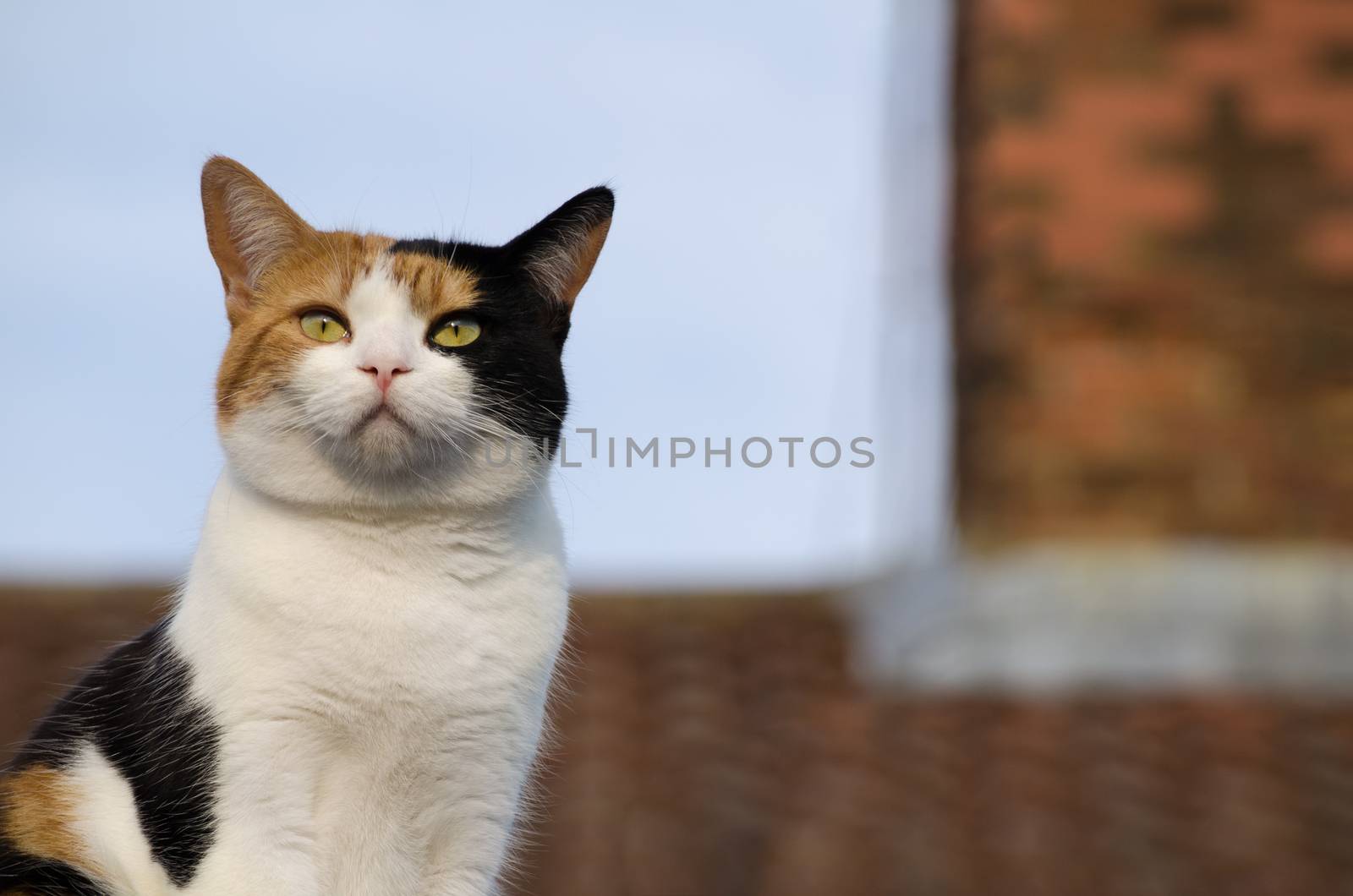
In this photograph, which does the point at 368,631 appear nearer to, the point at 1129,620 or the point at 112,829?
the point at 112,829

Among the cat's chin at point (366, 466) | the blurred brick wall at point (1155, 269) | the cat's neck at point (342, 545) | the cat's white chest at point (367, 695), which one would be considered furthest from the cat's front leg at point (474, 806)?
the blurred brick wall at point (1155, 269)

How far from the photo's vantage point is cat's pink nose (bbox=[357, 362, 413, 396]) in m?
2.12

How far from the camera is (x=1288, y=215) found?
21.5 ft

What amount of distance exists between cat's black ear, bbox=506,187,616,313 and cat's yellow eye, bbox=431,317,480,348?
0.14m

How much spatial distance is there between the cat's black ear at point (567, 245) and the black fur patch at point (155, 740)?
0.80 m

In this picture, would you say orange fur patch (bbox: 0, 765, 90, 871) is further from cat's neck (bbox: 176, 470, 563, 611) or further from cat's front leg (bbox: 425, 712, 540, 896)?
cat's front leg (bbox: 425, 712, 540, 896)

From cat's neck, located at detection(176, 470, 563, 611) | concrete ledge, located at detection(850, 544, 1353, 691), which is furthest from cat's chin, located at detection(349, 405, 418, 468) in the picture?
concrete ledge, located at detection(850, 544, 1353, 691)

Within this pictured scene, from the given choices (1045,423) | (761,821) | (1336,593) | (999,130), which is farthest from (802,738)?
(999,130)

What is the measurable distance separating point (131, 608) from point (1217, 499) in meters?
4.72

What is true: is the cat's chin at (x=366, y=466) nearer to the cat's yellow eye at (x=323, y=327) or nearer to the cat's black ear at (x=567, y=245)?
the cat's yellow eye at (x=323, y=327)

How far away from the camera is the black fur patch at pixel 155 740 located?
1977 mm

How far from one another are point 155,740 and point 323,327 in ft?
2.12

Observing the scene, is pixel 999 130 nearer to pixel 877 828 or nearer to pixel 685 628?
pixel 685 628

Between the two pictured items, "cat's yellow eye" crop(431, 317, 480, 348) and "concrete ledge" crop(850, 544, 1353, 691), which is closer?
"cat's yellow eye" crop(431, 317, 480, 348)
